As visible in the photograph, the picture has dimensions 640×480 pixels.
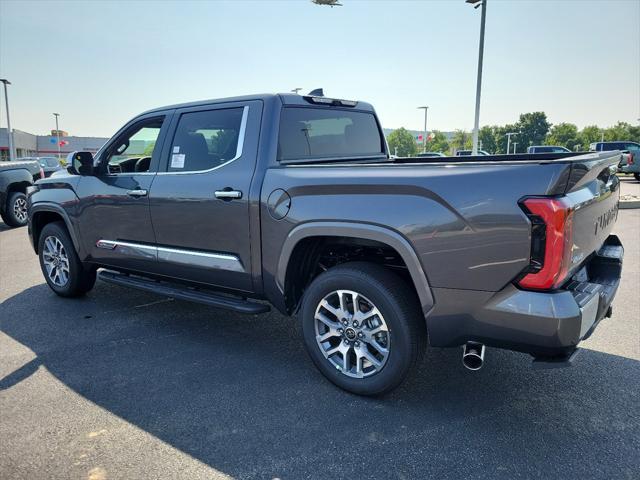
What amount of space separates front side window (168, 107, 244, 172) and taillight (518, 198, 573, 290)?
2140 millimetres

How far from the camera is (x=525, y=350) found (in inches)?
98.9

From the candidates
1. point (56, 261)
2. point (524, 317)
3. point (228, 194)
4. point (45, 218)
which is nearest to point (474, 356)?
point (524, 317)

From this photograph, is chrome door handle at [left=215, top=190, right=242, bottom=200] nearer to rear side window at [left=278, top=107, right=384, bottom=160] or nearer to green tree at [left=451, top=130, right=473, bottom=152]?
rear side window at [left=278, top=107, right=384, bottom=160]

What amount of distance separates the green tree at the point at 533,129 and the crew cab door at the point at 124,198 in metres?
116

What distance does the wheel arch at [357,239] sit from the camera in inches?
106

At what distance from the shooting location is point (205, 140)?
3.93 metres

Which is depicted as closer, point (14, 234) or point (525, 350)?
point (525, 350)

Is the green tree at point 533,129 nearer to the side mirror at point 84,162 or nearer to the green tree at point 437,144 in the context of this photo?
the green tree at point 437,144

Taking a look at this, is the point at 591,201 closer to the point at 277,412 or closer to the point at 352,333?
the point at 352,333

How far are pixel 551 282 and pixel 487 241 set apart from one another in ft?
1.15

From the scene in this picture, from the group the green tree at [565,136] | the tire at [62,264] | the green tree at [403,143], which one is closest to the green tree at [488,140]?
the green tree at [565,136]

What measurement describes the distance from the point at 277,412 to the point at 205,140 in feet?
7.22

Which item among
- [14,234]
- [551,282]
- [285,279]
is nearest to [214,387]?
[285,279]

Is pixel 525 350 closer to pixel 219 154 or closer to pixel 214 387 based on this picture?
pixel 214 387
